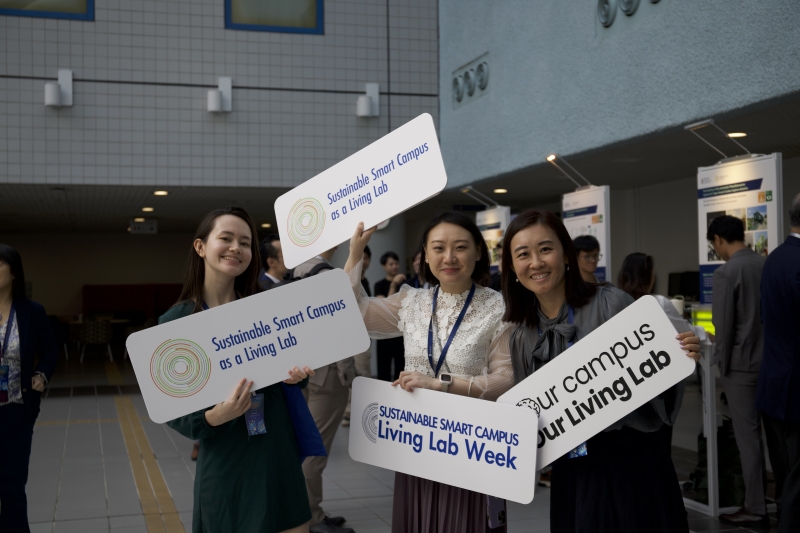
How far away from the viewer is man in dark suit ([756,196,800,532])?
137 inches

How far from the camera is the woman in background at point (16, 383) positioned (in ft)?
11.9

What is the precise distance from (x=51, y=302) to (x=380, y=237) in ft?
42.7

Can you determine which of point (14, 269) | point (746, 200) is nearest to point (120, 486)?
point (14, 269)

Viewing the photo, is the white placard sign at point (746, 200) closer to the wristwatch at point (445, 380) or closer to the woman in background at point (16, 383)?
the wristwatch at point (445, 380)

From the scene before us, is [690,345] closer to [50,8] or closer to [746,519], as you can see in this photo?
[746,519]

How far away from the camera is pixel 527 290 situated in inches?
85.6

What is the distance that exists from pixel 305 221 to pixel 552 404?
1005 mm

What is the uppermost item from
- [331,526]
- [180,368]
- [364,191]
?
[364,191]

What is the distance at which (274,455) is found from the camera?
2.13m

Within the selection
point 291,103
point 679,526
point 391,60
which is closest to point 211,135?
point 291,103

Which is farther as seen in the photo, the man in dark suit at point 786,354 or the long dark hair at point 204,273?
the man in dark suit at point 786,354

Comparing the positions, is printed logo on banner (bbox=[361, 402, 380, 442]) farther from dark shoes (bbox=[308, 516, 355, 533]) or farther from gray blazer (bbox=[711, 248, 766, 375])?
gray blazer (bbox=[711, 248, 766, 375])

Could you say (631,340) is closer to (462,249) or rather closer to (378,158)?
(462,249)

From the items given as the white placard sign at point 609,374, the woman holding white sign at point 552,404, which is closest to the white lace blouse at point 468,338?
the woman holding white sign at point 552,404
